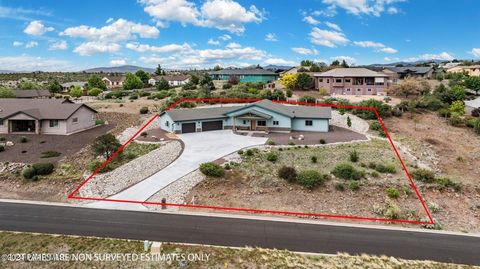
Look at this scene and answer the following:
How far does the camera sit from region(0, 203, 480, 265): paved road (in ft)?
56.4

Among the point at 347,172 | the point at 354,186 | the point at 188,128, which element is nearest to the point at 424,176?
the point at 347,172

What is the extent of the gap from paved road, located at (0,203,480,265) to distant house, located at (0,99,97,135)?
22.1 metres

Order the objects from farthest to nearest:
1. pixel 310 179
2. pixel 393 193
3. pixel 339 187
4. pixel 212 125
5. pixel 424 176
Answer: pixel 212 125
pixel 424 176
pixel 310 179
pixel 339 187
pixel 393 193

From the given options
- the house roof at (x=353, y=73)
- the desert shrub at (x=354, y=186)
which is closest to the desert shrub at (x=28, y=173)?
the desert shrub at (x=354, y=186)

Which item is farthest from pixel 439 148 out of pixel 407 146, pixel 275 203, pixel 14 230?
pixel 14 230

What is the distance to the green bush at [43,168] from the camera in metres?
27.7

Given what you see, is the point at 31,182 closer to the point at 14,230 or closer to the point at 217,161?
the point at 14,230

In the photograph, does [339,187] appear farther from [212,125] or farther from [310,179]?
[212,125]

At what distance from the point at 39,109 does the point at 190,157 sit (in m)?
26.1

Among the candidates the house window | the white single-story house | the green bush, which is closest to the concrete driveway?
Answer: the white single-story house

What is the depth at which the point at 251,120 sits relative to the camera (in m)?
A: 43.5

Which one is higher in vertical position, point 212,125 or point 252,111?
point 252,111

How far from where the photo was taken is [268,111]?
43.0 m

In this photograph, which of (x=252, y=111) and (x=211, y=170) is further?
(x=252, y=111)
